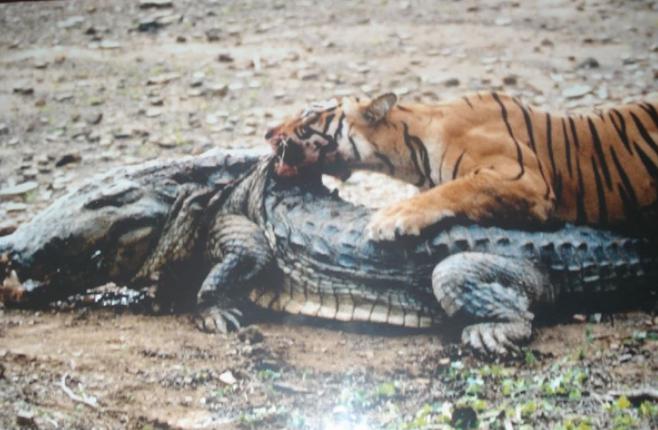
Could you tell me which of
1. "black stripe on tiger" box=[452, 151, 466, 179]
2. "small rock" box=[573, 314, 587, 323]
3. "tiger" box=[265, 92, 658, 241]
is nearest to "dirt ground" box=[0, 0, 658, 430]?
"small rock" box=[573, 314, 587, 323]

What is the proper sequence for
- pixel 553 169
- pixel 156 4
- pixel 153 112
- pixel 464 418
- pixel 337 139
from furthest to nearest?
pixel 156 4
pixel 153 112
pixel 337 139
pixel 553 169
pixel 464 418

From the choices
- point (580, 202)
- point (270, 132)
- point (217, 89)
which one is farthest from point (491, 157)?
point (217, 89)

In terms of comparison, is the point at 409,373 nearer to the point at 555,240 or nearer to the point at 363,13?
the point at 555,240

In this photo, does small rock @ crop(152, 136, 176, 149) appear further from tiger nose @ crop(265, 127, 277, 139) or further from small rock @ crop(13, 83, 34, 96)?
small rock @ crop(13, 83, 34, 96)

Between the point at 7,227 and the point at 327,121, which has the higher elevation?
the point at 327,121

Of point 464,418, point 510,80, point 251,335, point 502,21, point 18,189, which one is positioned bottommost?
point 464,418

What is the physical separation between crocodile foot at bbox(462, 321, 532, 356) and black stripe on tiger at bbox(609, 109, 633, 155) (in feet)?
2.31

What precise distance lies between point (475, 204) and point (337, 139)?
520 millimetres

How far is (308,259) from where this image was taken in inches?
115

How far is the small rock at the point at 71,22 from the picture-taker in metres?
3.78

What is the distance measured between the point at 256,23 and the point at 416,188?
3.88 feet

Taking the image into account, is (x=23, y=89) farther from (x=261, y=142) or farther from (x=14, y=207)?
(x=261, y=142)

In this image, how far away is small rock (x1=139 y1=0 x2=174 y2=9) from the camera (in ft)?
12.4

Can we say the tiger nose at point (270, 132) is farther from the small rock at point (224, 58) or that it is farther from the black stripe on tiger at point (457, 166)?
the black stripe on tiger at point (457, 166)
